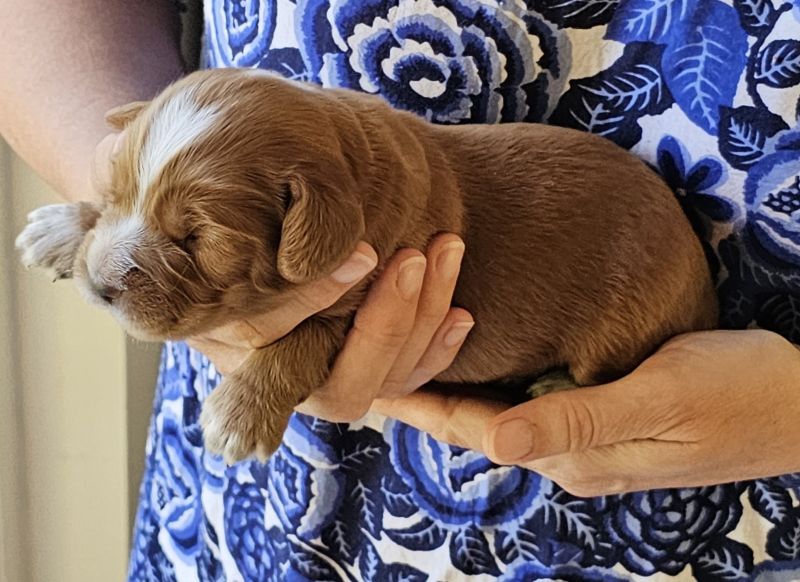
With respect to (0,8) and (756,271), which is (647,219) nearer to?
(756,271)

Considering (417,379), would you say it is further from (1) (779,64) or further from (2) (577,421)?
(1) (779,64)

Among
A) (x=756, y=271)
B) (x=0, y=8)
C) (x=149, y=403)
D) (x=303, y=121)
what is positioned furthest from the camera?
(x=149, y=403)

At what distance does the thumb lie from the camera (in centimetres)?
83

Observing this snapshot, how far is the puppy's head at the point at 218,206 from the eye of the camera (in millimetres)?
750

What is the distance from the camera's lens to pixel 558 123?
3.11 ft

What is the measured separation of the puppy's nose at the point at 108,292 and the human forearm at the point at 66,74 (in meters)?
0.27

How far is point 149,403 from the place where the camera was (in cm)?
166

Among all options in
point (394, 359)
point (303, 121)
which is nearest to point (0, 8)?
point (303, 121)

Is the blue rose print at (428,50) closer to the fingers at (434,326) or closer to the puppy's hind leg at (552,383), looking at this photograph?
the fingers at (434,326)

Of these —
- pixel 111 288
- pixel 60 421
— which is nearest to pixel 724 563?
pixel 111 288

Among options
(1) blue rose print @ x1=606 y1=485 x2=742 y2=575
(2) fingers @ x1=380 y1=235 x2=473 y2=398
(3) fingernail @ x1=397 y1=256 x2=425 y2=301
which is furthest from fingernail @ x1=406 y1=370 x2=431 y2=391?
(1) blue rose print @ x1=606 y1=485 x2=742 y2=575

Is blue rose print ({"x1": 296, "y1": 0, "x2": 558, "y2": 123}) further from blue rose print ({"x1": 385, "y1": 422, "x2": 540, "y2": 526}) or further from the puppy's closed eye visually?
blue rose print ({"x1": 385, "y1": 422, "x2": 540, "y2": 526})

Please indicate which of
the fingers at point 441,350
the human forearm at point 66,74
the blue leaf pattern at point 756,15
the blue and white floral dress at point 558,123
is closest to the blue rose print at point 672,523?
the blue and white floral dress at point 558,123

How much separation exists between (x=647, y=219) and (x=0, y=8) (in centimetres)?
77
